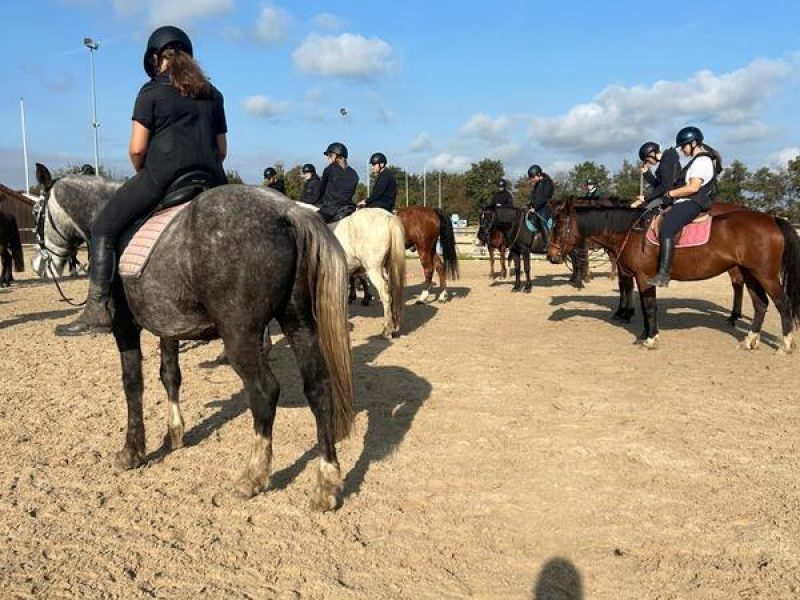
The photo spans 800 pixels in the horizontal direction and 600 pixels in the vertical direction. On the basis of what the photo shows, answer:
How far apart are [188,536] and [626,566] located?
247 centimetres

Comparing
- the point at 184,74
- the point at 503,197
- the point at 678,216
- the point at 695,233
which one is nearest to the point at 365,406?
the point at 184,74

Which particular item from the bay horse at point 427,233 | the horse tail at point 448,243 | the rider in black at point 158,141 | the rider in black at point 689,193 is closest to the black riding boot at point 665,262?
the rider in black at point 689,193

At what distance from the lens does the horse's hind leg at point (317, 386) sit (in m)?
3.72

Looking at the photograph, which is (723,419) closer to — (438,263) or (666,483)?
(666,483)

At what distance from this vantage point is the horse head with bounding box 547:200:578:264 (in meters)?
9.64

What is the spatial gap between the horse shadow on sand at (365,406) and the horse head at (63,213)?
6.03 ft

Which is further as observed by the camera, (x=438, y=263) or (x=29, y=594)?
(x=438, y=263)

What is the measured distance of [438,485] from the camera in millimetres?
4082

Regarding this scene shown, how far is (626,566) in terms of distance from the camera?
308 cm

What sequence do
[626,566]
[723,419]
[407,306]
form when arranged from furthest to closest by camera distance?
[407,306] → [723,419] → [626,566]

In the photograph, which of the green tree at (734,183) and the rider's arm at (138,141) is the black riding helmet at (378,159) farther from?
the green tree at (734,183)

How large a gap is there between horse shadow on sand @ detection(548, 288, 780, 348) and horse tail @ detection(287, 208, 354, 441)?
23.1ft

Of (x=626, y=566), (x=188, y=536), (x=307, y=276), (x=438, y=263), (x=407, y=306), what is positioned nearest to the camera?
(x=626, y=566)

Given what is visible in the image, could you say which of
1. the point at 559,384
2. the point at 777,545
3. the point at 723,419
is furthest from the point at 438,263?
the point at 777,545
